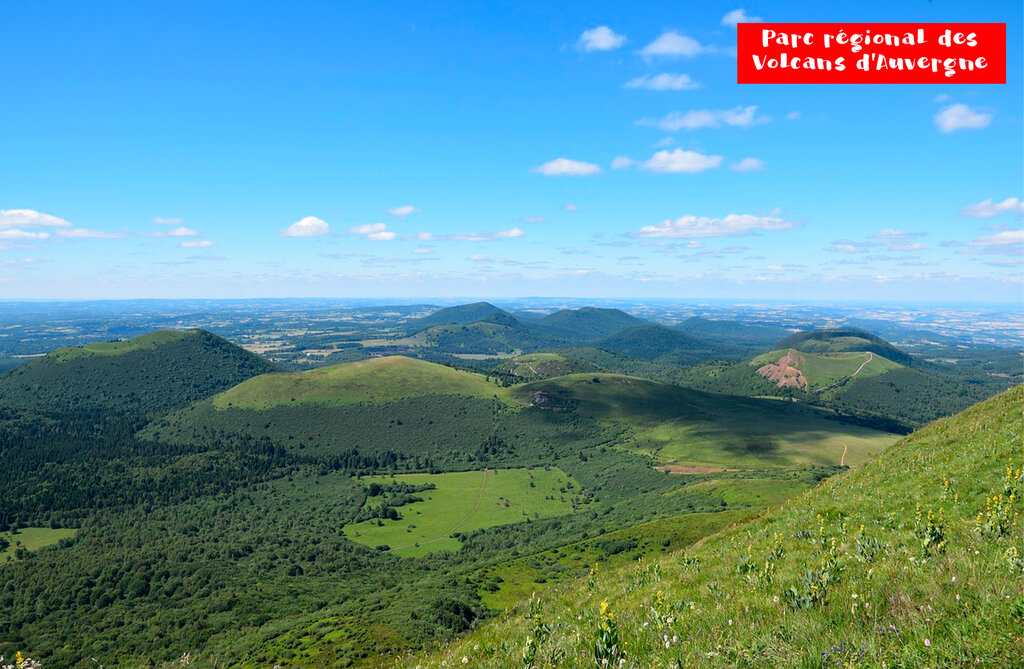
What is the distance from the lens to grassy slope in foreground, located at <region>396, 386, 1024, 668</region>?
6891mm

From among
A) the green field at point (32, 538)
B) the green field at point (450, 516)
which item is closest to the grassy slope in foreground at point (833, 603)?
the green field at point (450, 516)

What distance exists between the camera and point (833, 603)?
29.6 feet

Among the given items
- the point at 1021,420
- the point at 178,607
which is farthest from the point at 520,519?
the point at 1021,420

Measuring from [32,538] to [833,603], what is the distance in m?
247

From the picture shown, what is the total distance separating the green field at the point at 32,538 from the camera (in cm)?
15616

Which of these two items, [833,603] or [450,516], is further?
[450,516]

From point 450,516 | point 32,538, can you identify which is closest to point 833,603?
point 450,516

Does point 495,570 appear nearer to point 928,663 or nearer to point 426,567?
point 426,567

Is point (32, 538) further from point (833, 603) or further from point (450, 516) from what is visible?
point (833, 603)

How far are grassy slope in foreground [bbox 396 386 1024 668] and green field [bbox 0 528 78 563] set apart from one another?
224362mm

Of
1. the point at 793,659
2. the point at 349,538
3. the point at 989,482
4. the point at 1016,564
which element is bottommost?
the point at 349,538

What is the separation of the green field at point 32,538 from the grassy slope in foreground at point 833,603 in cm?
22436

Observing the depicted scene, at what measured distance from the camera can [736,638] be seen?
879 centimetres

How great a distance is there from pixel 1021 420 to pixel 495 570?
7996 cm
